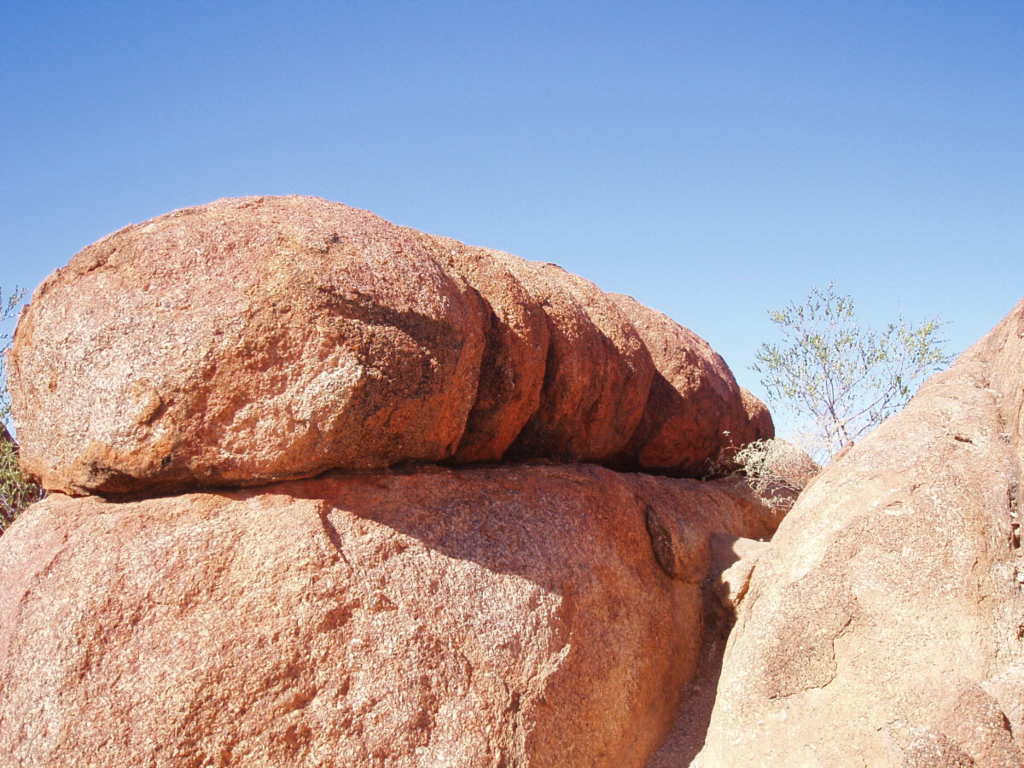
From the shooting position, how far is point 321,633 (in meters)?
4.25

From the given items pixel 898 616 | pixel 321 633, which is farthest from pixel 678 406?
pixel 321 633

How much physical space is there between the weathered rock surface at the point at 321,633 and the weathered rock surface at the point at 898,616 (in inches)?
39.8

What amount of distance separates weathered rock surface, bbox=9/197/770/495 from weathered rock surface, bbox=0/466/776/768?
27 centimetres

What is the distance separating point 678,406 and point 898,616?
11.6ft

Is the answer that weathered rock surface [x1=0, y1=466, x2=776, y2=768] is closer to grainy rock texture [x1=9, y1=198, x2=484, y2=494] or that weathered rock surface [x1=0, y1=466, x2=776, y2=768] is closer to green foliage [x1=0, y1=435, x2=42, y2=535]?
grainy rock texture [x1=9, y1=198, x2=484, y2=494]

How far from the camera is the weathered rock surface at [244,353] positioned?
14.5 feet

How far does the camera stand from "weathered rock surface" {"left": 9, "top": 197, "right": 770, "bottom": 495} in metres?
4.42

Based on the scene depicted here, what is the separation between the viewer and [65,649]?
3.91 m

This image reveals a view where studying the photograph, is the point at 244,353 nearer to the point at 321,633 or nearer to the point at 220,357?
the point at 220,357

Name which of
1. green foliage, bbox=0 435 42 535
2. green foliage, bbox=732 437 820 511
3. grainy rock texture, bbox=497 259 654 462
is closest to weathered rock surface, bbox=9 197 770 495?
grainy rock texture, bbox=497 259 654 462

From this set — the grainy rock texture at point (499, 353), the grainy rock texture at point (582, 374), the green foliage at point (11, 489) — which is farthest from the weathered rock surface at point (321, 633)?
the green foliage at point (11, 489)

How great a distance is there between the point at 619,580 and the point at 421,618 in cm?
181

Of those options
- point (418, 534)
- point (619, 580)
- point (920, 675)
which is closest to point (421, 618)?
point (418, 534)

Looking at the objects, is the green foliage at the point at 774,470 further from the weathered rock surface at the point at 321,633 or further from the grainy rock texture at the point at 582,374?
the weathered rock surface at the point at 321,633
